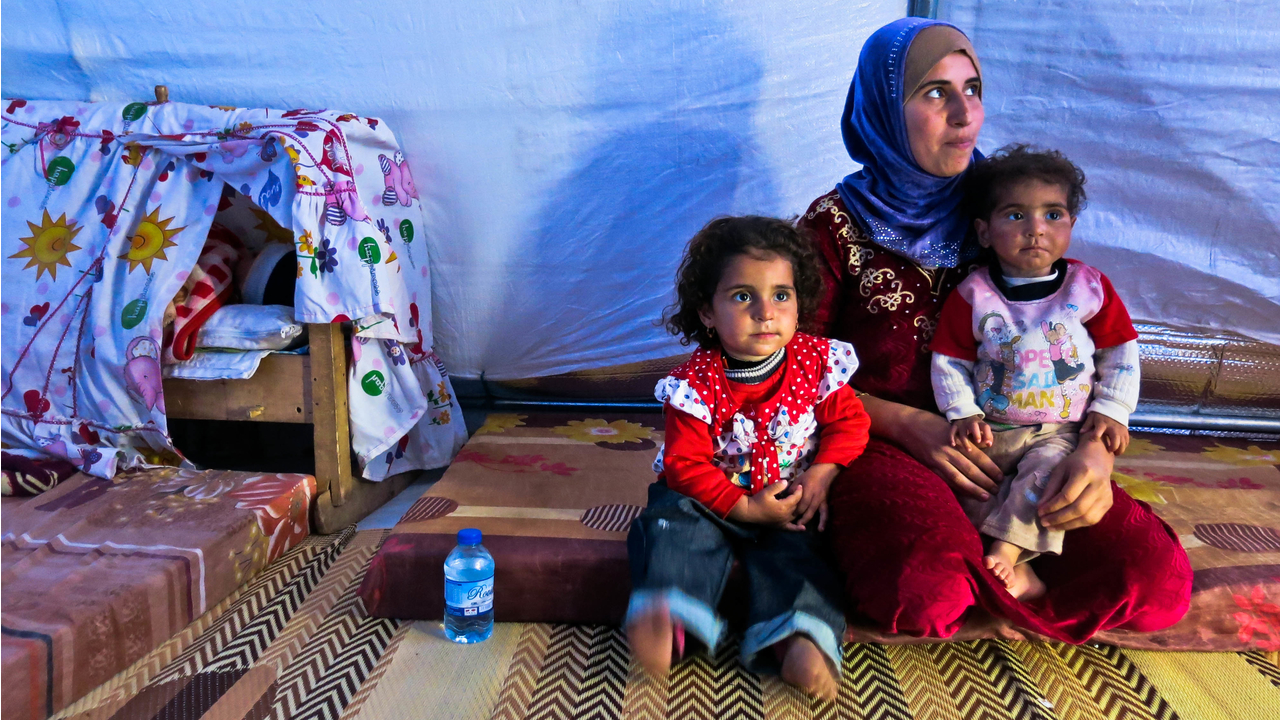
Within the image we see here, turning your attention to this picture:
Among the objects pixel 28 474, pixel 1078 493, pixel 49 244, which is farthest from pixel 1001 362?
pixel 49 244

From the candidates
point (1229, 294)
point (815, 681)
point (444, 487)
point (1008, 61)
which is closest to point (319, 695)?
point (444, 487)

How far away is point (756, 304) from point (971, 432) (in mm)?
445

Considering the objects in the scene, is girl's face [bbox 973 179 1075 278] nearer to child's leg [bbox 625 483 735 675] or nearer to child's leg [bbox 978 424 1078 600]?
child's leg [bbox 978 424 1078 600]

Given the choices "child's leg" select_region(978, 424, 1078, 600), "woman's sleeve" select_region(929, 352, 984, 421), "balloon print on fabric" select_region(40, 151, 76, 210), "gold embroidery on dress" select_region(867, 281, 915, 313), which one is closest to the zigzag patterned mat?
"child's leg" select_region(978, 424, 1078, 600)

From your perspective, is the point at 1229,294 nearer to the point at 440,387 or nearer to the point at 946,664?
the point at 946,664

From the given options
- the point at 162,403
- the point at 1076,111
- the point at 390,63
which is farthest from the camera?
the point at 390,63

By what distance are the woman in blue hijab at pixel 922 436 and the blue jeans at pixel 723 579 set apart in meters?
0.07

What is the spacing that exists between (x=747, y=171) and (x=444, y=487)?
1.13m

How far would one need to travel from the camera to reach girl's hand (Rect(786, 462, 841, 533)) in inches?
51.9

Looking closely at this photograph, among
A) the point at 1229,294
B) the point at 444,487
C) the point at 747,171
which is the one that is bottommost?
the point at 444,487

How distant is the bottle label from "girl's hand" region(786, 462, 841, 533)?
1.74 ft

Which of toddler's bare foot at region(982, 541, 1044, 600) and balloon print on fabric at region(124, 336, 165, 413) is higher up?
balloon print on fabric at region(124, 336, 165, 413)

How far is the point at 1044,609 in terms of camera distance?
124cm

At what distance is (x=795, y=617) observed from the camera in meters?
1.15
